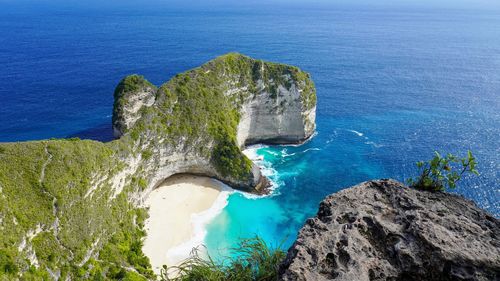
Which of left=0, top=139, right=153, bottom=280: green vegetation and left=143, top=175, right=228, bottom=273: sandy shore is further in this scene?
left=143, top=175, right=228, bottom=273: sandy shore

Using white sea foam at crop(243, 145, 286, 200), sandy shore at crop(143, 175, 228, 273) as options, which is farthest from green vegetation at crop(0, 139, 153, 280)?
white sea foam at crop(243, 145, 286, 200)

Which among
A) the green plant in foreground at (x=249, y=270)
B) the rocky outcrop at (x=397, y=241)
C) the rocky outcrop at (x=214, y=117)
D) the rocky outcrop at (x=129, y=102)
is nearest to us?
the rocky outcrop at (x=397, y=241)

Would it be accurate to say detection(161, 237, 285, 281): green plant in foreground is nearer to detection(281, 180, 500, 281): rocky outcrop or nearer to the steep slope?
detection(281, 180, 500, 281): rocky outcrop

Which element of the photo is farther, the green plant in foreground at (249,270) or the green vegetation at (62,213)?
the green vegetation at (62,213)

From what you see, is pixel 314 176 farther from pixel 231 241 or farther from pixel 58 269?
pixel 58 269

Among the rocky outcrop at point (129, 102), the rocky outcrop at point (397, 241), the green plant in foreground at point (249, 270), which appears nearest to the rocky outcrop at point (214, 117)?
the rocky outcrop at point (129, 102)

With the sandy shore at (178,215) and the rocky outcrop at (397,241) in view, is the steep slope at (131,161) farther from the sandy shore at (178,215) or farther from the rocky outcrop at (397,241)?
the rocky outcrop at (397,241)

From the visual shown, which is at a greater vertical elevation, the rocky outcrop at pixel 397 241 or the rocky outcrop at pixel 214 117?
the rocky outcrop at pixel 397 241

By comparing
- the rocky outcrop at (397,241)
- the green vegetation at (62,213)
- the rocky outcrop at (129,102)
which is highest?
the rocky outcrop at (397,241)
